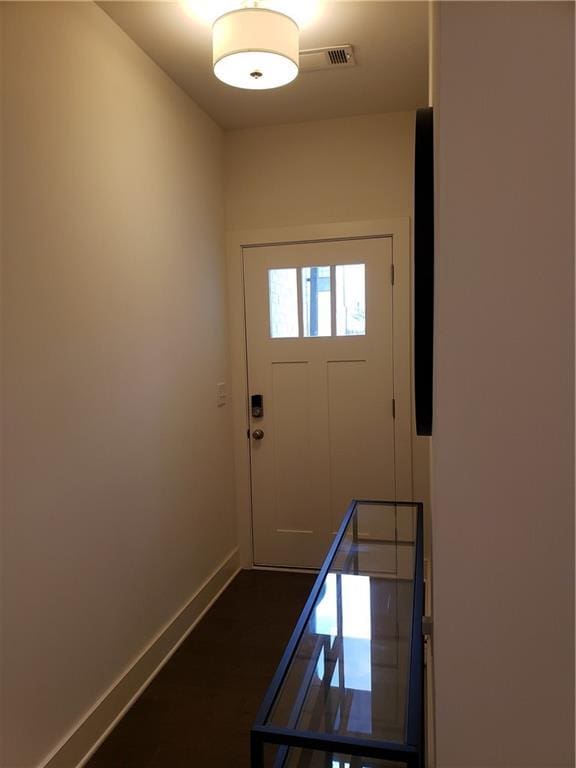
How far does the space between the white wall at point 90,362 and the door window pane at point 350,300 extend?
88cm

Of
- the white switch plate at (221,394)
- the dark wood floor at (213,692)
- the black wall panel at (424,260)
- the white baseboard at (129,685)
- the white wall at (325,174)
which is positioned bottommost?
the dark wood floor at (213,692)

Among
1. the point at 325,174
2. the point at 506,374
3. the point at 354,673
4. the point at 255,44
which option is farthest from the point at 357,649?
the point at 325,174

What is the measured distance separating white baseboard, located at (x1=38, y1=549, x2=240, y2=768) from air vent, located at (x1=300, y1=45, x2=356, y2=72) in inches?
106

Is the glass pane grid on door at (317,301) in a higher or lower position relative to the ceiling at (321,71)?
lower

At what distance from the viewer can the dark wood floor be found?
2021mm

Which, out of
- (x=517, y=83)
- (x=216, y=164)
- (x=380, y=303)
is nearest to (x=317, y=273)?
(x=380, y=303)

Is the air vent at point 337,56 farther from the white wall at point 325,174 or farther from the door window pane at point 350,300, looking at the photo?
the door window pane at point 350,300

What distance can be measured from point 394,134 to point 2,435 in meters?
2.72

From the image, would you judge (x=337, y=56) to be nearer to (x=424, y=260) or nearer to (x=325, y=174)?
(x=325, y=174)

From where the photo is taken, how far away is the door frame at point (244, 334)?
3332 mm

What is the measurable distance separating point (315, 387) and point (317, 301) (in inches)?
20.9

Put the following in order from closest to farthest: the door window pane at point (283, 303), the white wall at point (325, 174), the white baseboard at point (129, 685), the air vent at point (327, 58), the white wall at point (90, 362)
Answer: the white wall at point (90, 362) < the white baseboard at point (129, 685) < the air vent at point (327, 58) < the white wall at point (325, 174) < the door window pane at point (283, 303)

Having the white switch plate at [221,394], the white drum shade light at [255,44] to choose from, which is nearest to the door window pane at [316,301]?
the white switch plate at [221,394]

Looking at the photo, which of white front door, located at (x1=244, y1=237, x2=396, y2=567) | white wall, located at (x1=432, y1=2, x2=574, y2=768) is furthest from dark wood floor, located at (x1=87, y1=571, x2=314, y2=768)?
white wall, located at (x1=432, y1=2, x2=574, y2=768)
